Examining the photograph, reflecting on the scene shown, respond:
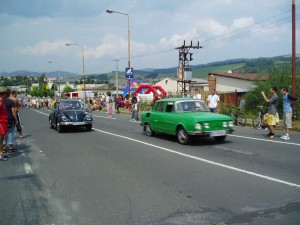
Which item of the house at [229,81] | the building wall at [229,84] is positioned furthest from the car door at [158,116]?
the building wall at [229,84]

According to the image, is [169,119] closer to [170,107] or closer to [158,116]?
[170,107]

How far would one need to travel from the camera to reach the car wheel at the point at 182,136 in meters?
11.0

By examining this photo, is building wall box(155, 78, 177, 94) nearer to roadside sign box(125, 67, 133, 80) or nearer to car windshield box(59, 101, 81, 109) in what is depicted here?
roadside sign box(125, 67, 133, 80)

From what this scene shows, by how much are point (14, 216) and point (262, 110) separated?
13.1m

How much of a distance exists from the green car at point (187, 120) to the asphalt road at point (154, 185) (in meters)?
0.52

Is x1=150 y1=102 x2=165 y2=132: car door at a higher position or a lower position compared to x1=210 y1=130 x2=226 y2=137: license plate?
higher

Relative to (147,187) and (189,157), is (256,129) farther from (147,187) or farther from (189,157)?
(147,187)

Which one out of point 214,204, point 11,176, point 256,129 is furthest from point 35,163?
point 256,129

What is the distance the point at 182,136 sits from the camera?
36.7 ft

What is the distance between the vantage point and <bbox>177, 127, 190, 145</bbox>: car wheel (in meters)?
11.0

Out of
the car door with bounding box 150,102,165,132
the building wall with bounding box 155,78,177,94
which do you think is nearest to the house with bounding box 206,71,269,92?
the building wall with bounding box 155,78,177,94

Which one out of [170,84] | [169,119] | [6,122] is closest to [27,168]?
[6,122]

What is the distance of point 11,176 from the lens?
750 centimetres

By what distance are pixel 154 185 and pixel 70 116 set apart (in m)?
10.1
